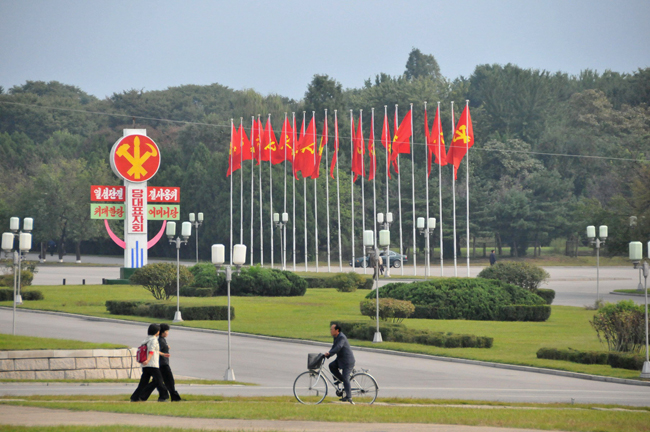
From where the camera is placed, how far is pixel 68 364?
1817 centimetres

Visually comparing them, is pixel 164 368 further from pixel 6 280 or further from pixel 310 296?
pixel 6 280

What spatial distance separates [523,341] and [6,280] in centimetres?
2861

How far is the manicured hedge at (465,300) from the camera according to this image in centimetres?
3173

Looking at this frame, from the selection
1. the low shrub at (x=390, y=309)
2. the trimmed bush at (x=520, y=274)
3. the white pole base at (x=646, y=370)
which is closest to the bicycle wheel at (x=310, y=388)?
the white pole base at (x=646, y=370)

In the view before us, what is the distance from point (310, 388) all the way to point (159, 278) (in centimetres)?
2144

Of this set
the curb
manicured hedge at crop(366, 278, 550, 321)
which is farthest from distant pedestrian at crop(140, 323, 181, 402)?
manicured hedge at crop(366, 278, 550, 321)

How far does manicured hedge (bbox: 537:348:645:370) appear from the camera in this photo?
20703 mm

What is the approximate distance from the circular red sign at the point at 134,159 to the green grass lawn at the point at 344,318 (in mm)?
7246

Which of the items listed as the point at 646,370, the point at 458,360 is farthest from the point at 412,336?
the point at 646,370

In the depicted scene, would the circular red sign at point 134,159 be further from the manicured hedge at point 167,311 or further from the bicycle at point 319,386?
the bicycle at point 319,386

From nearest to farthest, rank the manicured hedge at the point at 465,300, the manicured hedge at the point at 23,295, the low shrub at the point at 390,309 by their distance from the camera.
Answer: the low shrub at the point at 390,309 < the manicured hedge at the point at 465,300 < the manicured hedge at the point at 23,295

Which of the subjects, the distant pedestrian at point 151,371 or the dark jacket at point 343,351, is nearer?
the distant pedestrian at point 151,371

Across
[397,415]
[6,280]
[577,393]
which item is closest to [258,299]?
[6,280]

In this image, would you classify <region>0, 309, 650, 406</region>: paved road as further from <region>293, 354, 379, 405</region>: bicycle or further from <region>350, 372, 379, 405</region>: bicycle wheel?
<region>350, 372, 379, 405</region>: bicycle wheel
